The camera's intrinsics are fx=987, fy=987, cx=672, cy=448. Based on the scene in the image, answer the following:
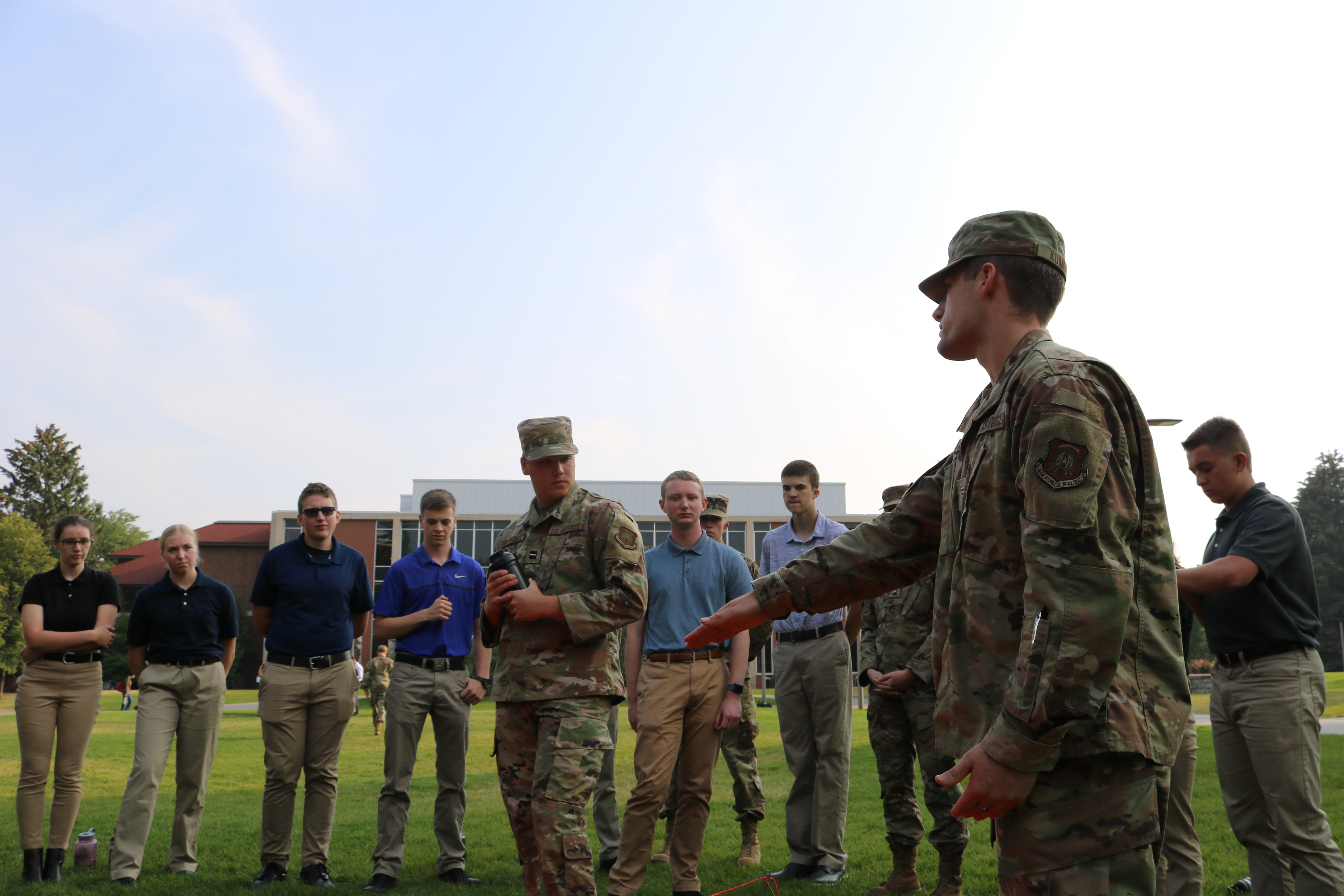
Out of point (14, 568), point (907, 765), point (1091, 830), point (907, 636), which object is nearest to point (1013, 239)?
point (1091, 830)

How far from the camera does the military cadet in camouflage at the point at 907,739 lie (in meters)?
6.26

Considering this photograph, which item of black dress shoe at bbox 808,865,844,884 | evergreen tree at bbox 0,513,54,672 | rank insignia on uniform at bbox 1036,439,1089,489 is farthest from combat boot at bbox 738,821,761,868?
evergreen tree at bbox 0,513,54,672

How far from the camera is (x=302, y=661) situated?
7430 millimetres

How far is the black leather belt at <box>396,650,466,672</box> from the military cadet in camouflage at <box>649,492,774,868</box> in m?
1.95

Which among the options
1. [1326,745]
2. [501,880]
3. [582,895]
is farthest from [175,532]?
[1326,745]

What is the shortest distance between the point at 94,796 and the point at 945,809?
35.0ft

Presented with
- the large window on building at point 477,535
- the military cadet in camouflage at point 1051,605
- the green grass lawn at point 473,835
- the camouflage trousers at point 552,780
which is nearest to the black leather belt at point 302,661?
the green grass lawn at point 473,835

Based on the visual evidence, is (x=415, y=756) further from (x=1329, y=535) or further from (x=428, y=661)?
(x=1329, y=535)

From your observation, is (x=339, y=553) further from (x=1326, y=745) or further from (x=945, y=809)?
(x=1326, y=745)

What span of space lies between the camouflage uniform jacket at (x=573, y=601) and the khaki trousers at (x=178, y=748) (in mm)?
3471

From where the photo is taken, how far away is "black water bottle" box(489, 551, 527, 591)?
511 centimetres

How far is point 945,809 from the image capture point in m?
6.40

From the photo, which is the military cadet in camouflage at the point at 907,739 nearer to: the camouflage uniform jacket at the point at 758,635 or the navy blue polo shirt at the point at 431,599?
the camouflage uniform jacket at the point at 758,635

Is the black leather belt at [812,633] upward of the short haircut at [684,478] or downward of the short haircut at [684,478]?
downward
